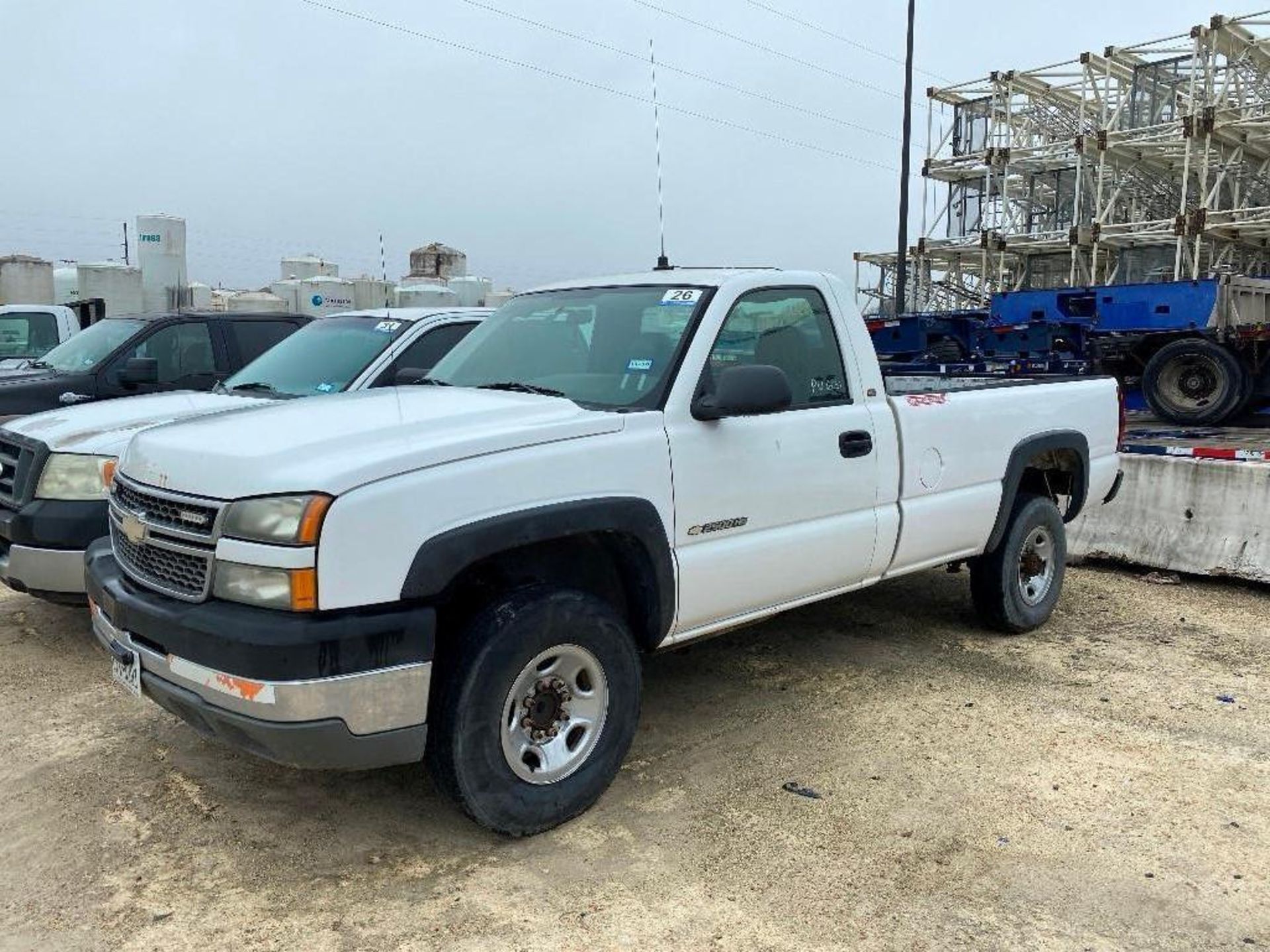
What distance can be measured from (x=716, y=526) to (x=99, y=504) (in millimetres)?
3083

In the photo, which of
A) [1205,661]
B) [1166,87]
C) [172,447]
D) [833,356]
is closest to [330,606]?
[172,447]

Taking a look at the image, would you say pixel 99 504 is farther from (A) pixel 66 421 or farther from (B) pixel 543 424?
(B) pixel 543 424

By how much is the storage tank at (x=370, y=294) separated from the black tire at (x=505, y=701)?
22404 millimetres

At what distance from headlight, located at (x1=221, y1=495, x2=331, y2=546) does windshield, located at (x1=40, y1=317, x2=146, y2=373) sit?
5.30 meters

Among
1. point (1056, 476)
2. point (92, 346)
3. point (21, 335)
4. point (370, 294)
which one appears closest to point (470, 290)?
point (370, 294)

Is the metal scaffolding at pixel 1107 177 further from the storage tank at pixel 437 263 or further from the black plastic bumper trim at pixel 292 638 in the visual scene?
the black plastic bumper trim at pixel 292 638

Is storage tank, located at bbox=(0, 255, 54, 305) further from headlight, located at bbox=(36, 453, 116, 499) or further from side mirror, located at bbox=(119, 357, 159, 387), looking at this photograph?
headlight, located at bbox=(36, 453, 116, 499)

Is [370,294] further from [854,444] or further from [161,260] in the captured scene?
[854,444]

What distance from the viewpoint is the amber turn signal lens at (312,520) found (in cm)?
283

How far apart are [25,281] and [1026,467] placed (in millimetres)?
23020

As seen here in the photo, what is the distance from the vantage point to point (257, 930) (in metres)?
2.88

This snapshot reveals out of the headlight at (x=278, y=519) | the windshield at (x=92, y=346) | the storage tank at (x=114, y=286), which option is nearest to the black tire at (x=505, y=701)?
the headlight at (x=278, y=519)

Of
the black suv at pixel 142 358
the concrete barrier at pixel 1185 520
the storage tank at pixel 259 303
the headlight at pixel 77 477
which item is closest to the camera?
the headlight at pixel 77 477

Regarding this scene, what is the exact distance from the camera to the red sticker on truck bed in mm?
4715
